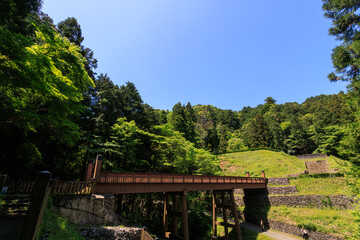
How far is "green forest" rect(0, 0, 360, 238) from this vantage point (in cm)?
752

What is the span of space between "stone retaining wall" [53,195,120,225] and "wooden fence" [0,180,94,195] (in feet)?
1.15

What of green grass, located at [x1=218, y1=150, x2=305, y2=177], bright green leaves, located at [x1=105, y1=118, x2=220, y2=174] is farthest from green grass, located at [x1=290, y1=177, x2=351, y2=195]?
bright green leaves, located at [x1=105, y1=118, x2=220, y2=174]

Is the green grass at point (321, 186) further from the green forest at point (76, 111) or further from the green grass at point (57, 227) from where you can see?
the green grass at point (57, 227)

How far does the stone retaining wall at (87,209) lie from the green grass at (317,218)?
748 inches

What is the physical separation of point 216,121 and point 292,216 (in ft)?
228

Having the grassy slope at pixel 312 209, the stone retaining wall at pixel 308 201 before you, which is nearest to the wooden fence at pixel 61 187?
the grassy slope at pixel 312 209

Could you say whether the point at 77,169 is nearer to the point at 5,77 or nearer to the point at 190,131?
the point at 5,77

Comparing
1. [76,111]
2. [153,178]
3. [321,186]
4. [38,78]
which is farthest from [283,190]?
[38,78]

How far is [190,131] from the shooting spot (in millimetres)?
37062

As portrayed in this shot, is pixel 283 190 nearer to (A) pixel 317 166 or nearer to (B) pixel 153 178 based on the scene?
(A) pixel 317 166

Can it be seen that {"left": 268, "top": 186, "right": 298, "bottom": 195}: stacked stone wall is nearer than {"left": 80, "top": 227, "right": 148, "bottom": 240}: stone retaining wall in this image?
No

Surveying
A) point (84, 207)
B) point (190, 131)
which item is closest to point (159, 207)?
point (84, 207)

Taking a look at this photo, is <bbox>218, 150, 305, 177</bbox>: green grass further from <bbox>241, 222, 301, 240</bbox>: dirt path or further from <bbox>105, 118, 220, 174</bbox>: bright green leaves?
<bbox>105, 118, 220, 174</bbox>: bright green leaves

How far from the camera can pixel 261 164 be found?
34156 millimetres
